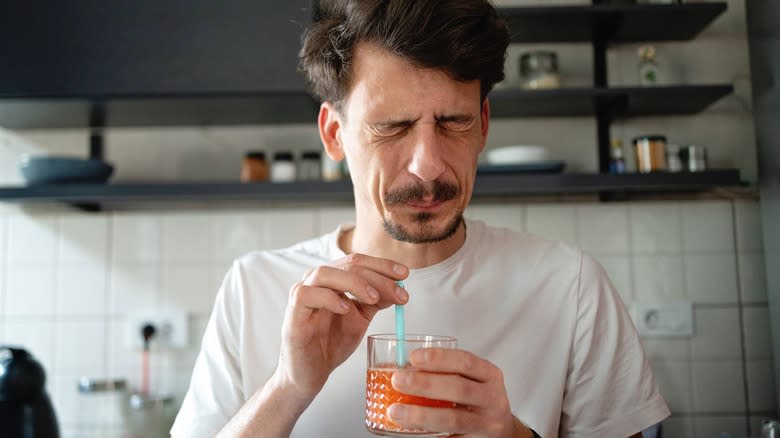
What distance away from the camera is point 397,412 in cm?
82

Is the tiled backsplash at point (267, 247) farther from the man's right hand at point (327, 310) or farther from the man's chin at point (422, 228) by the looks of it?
the man's right hand at point (327, 310)

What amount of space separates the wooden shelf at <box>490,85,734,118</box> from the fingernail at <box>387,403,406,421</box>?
1.36 meters

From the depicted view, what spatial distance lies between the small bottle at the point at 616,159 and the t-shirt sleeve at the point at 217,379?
1.33 metres

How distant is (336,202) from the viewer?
2.29m

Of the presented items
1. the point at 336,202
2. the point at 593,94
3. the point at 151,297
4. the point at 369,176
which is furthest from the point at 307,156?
the point at 369,176

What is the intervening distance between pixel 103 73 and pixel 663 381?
2030mm

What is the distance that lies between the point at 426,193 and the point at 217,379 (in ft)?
1.78

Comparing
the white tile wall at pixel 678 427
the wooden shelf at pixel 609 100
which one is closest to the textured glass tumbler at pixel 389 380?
the wooden shelf at pixel 609 100

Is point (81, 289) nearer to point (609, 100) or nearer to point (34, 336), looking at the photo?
point (34, 336)

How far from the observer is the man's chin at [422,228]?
114cm

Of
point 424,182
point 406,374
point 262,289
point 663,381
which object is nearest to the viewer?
→ point 406,374

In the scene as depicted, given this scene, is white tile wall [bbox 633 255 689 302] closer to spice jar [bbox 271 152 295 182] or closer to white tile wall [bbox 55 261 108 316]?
spice jar [bbox 271 152 295 182]

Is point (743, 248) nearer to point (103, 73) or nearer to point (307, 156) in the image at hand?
point (307, 156)

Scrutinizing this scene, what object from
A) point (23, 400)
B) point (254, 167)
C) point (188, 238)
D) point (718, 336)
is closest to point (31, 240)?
point (188, 238)
